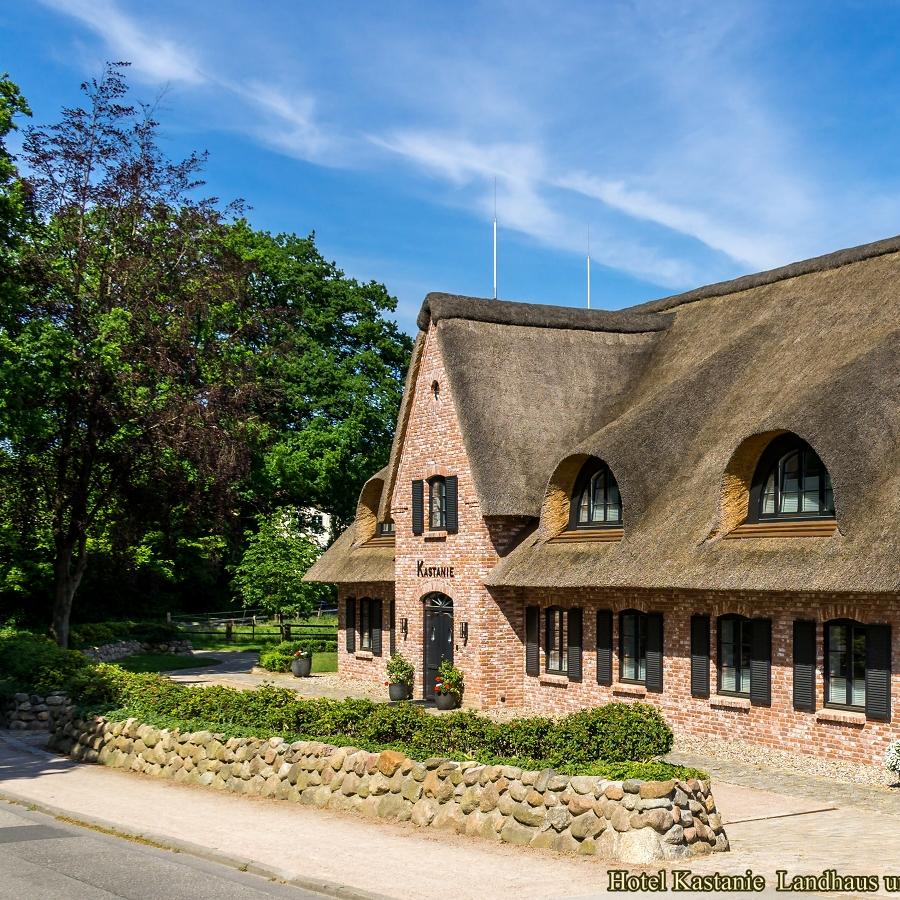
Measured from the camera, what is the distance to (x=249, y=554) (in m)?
45.2

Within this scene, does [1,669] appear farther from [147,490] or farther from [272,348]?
[272,348]

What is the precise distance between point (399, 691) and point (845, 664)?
13.1 meters

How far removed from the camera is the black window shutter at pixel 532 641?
1082 inches

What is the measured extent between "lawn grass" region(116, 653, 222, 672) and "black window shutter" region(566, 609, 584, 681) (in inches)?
690

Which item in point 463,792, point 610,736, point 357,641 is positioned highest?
point 610,736

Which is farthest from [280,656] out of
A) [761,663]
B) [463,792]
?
[463,792]

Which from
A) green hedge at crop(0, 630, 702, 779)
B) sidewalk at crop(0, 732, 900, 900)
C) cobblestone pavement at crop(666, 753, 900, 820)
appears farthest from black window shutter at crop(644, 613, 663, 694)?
sidewalk at crop(0, 732, 900, 900)

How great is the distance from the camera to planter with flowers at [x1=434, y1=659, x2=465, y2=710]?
91.1 ft

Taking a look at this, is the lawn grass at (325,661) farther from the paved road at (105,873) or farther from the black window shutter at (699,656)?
the paved road at (105,873)

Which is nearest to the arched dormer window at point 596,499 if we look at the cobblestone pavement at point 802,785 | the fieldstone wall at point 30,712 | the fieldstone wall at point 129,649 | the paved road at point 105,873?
the cobblestone pavement at point 802,785

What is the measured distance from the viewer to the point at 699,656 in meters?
22.5

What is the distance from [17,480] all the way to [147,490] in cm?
404

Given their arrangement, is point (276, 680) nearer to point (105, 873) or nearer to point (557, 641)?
point (557, 641)

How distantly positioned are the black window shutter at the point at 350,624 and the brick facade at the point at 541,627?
236 millimetres
